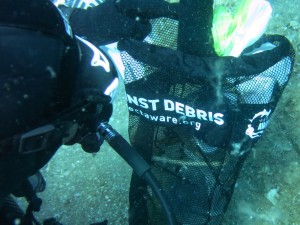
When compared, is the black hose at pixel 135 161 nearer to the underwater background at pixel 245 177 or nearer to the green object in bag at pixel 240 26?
the green object in bag at pixel 240 26

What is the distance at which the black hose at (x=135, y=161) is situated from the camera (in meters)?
1.55

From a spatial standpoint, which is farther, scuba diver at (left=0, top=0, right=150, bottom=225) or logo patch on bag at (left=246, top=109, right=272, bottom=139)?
logo patch on bag at (left=246, top=109, right=272, bottom=139)

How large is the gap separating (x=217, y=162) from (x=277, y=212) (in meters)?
0.72

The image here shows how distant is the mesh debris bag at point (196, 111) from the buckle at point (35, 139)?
32.9 inches

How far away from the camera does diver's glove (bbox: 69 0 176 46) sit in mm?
1873

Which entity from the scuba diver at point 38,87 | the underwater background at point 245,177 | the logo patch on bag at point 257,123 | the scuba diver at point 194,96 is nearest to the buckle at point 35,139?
the scuba diver at point 38,87

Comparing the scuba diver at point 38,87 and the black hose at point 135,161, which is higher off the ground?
the scuba diver at point 38,87

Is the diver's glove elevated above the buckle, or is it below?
above

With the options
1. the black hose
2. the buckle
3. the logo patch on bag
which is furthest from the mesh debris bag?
the buckle

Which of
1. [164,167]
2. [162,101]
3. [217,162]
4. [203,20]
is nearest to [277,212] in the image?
[217,162]

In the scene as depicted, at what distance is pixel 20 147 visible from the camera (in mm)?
1121

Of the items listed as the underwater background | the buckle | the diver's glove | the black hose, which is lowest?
the underwater background

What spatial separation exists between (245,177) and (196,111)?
954mm

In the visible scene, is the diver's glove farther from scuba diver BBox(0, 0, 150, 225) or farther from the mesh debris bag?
scuba diver BBox(0, 0, 150, 225)
